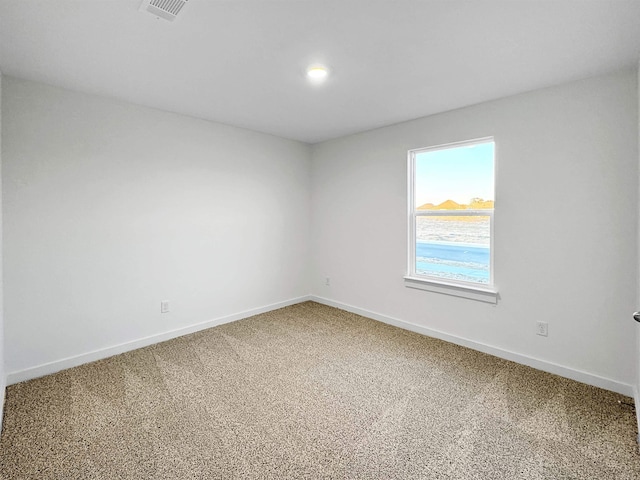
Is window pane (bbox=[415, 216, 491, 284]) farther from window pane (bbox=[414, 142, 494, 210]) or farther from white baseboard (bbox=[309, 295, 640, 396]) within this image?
white baseboard (bbox=[309, 295, 640, 396])

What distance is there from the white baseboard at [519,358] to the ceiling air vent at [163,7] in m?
3.43

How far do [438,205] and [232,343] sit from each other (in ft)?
8.61

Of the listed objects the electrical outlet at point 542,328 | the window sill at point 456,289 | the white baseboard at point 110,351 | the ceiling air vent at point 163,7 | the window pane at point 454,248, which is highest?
the ceiling air vent at point 163,7

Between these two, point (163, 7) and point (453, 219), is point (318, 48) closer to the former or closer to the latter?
point (163, 7)

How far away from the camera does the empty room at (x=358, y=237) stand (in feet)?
5.69

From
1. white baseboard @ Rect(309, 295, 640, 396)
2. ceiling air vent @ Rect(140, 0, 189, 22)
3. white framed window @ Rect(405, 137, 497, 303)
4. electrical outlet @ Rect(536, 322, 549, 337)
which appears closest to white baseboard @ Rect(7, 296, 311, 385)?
white baseboard @ Rect(309, 295, 640, 396)

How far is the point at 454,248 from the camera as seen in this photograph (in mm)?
3316

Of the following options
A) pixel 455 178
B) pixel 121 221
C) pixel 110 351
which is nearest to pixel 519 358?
pixel 455 178

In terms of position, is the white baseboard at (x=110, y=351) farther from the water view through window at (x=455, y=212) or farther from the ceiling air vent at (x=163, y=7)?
the ceiling air vent at (x=163, y=7)

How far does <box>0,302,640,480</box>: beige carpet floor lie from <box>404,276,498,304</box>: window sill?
0.55m

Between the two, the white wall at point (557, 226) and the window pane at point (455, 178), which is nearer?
the white wall at point (557, 226)

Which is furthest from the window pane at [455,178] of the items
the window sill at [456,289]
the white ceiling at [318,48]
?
the window sill at [456,289]

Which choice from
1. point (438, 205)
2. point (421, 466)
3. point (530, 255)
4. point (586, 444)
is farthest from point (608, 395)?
point (438, 205)

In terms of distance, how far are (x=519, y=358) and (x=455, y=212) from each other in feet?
4.80
